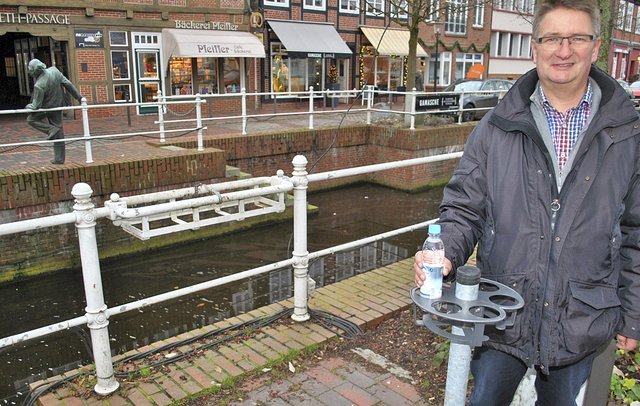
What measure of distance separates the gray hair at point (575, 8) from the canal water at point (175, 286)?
356cm

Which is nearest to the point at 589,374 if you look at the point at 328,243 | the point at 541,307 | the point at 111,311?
the point at 541,307

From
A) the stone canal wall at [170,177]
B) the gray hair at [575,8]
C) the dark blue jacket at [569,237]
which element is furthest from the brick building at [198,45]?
the dark blue jacket at [569,237]

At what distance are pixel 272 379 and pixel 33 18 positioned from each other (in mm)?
15420

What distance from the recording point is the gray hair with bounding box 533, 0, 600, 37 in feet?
6.50

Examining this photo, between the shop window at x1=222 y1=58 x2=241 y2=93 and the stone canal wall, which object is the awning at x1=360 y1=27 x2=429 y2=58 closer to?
the shop window at x1=222 y1=58 x2=241 y2=93

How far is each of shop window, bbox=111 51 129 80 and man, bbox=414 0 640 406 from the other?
17041 millimetres

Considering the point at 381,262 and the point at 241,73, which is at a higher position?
the point at 241,73

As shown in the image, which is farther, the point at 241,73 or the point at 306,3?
the point at 306,3

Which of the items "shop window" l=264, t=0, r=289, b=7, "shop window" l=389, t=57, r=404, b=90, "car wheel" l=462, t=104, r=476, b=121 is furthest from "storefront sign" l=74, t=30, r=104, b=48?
"shop window" l=389, t=57, r=404, b=90

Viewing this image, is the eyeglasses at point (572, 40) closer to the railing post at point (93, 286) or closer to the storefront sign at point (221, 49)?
the railing post at point (93, 286)

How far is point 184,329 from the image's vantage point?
590 cm

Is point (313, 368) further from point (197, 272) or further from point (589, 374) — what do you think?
point (197, 272)

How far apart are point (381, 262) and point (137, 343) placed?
3.59 m

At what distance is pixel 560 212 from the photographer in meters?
1.99
